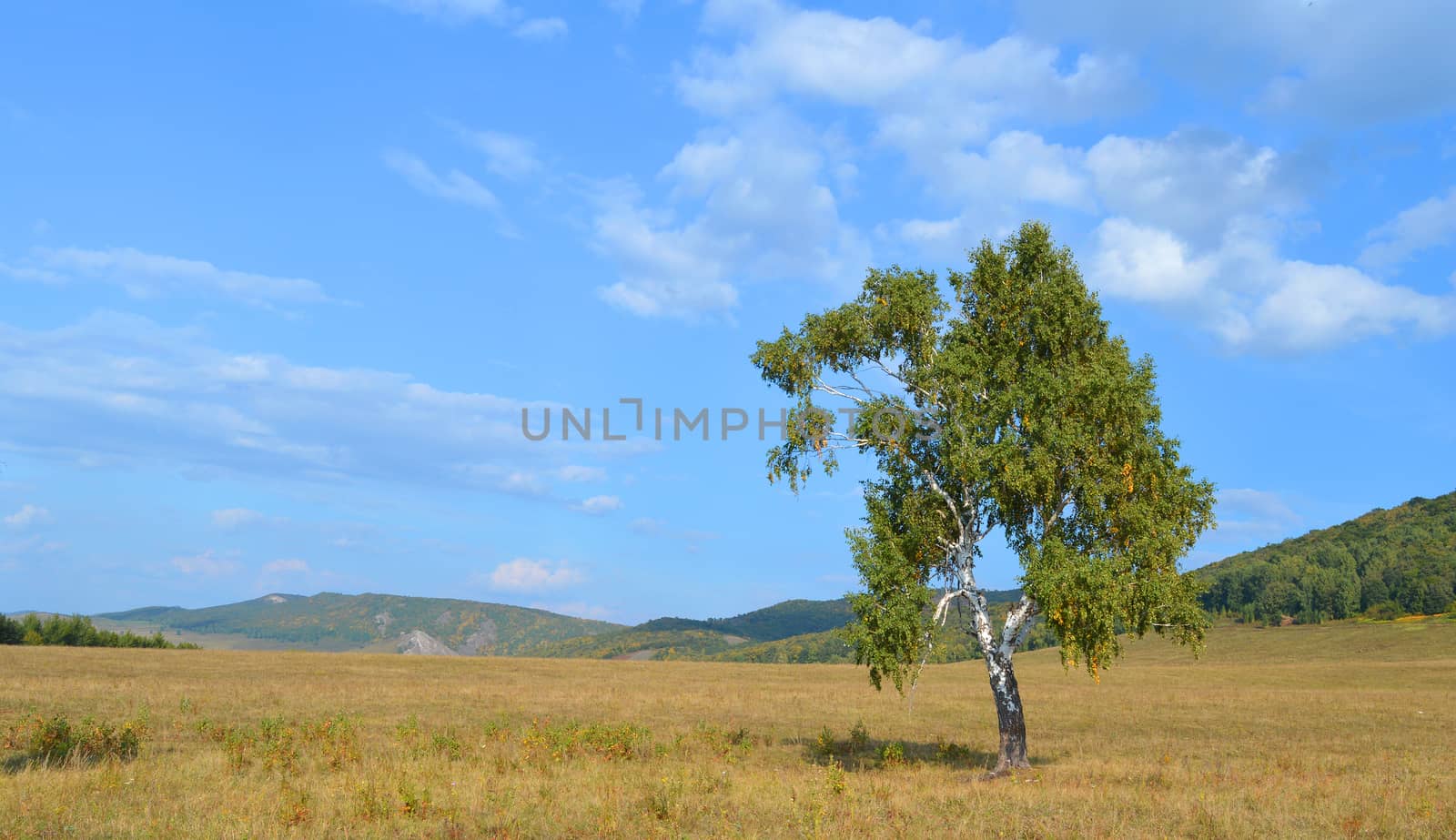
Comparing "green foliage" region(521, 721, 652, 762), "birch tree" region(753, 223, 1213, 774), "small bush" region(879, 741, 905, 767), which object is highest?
"birch tree" region(753, 223, 1213, 774)

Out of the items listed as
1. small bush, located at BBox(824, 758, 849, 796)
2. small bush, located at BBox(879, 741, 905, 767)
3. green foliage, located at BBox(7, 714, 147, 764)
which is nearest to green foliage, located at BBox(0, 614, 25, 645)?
green foliage, located at BBox(7, 714, 147, 764)

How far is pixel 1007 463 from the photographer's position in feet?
80.4

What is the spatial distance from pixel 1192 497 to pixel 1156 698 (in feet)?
120

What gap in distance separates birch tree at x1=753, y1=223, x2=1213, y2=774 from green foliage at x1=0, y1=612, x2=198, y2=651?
116m

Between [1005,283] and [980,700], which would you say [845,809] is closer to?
[1005,283]

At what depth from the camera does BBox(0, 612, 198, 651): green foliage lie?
112012 millimetres

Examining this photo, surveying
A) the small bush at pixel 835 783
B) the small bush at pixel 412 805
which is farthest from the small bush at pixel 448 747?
the small bush at pixel 835 783

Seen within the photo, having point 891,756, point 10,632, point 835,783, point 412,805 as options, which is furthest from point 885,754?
point 10,632

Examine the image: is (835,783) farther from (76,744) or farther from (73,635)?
(73,635)

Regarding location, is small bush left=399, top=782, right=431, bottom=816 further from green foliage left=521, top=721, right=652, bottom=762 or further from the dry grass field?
green foliage left=521, top=721, right=652, bottom=762

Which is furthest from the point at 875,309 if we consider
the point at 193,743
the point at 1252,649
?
the point at 1252,649

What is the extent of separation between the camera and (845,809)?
17.0m

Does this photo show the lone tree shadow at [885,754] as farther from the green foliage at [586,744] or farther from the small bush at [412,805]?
the small bush at [412,805]

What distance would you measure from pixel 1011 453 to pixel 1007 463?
22.9 inches
